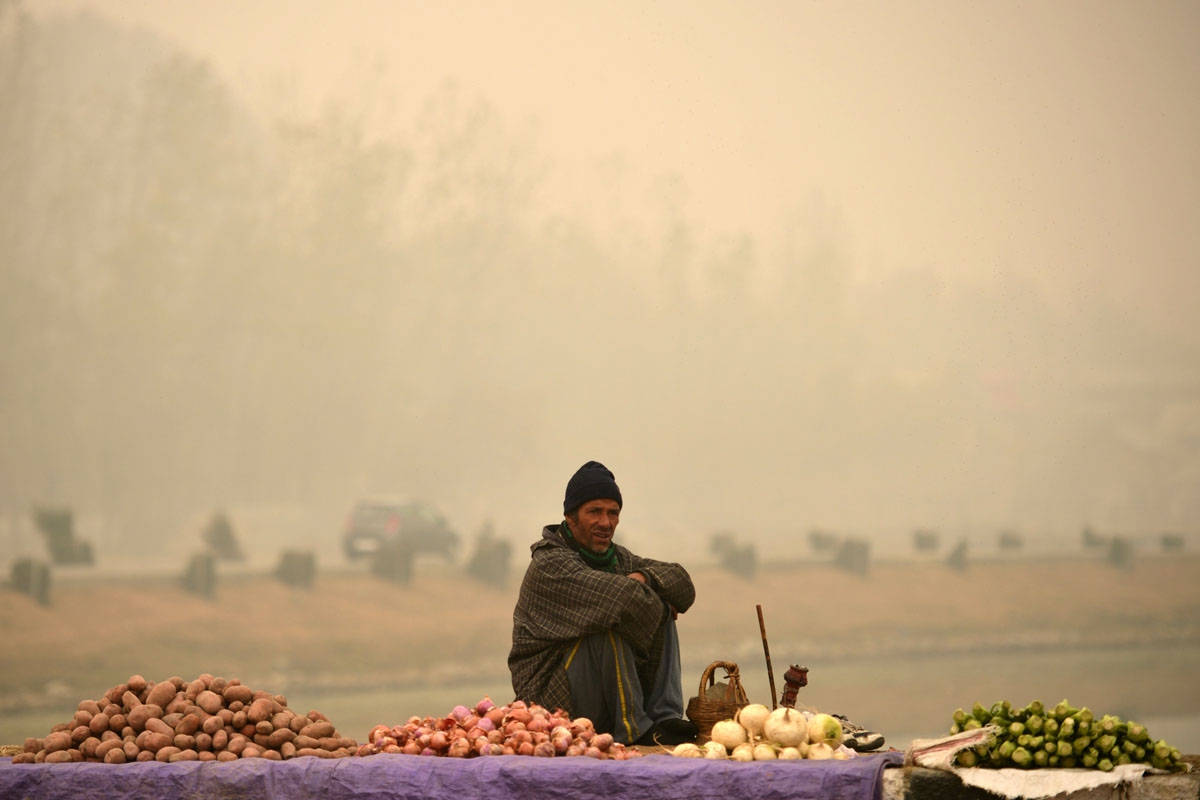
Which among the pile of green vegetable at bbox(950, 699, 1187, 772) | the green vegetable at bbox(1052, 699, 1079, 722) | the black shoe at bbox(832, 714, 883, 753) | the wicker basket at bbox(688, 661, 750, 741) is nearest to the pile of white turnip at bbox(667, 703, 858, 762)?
Result: the black shoe at bbox(832, 714, 883, 753)

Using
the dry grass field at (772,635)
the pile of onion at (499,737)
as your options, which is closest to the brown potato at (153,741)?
the pile of onion at (499,737)

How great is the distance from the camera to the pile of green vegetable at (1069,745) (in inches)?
114

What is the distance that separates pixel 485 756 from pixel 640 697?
842 millimetres

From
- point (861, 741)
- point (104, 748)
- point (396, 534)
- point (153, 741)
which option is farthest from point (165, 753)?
point (396, 534)

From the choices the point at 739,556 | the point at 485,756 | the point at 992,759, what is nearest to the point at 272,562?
the point at 739,556

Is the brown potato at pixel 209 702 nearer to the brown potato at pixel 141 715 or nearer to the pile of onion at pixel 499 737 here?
the brown potato at pixel 141 715

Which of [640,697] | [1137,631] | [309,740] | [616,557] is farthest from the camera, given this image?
[1137,631]

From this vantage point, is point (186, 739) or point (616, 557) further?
point (616, 557)

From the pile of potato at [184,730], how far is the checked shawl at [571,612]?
679mm

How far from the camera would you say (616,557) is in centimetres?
429

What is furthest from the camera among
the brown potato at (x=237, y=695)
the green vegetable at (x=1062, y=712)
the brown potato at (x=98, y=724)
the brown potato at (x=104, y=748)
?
the brown potato at (x=237, y=695)

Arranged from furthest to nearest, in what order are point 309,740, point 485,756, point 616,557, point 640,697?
1. point 616,557
2. point 640,697
3. point 309,740
4. point 485,756

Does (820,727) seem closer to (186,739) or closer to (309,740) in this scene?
(309,740)

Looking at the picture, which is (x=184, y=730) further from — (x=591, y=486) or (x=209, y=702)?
(x=591, y=486)
